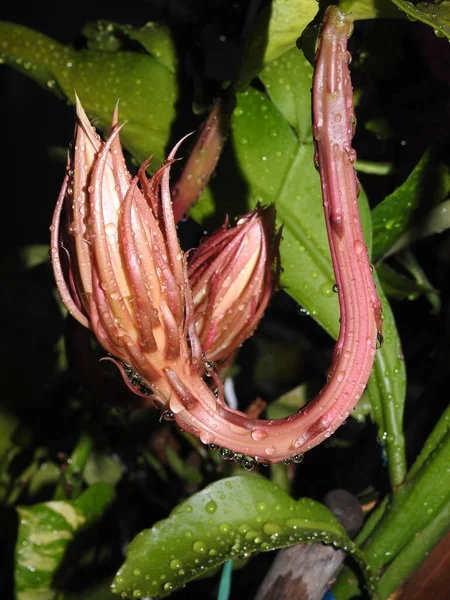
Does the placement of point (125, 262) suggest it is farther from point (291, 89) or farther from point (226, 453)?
point (291, 89)

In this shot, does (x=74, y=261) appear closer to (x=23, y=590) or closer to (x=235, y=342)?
(x=235, y=342)

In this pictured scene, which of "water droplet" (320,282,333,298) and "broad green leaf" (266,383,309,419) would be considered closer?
"water droplet" (320,282,333,298)

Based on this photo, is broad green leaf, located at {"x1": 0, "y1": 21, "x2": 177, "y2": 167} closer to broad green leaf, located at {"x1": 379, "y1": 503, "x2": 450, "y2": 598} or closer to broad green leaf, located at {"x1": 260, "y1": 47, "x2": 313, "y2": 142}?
broad green leaf, located at {"x1": 260, "y1": 47, "x2": 313, "y2": 142}

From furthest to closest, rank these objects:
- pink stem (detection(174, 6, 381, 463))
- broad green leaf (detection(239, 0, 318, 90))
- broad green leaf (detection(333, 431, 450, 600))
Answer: broad green leaf (detection(333, 431, 450, 600))
broad green leaf (detection(239, 0, 318, 90))
pink stem (detection(174, 6, 381, 463))

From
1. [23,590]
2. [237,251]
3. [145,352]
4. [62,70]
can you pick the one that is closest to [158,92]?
[62,70]

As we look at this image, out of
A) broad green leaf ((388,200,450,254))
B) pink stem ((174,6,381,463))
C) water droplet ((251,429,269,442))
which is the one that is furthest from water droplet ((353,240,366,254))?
broad green leaf ((388,200,450,254))
